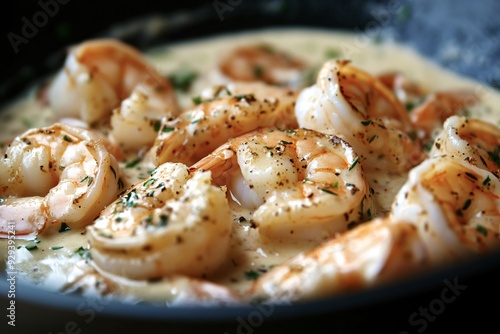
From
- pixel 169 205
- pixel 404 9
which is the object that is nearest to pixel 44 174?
pixel 169 205

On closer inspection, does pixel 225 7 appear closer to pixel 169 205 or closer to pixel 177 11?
pixel 177 11

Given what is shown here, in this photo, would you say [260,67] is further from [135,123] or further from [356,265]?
[356,265]

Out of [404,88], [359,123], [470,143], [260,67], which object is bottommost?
[404,88]

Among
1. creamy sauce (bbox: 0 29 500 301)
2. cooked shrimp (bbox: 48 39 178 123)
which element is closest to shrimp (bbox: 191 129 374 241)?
creamy sauce (bbox: 0 29 500 301)

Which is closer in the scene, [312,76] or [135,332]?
[135,332]

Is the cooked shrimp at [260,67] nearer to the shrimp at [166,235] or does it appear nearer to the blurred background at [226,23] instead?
the blurred background at [226,23]

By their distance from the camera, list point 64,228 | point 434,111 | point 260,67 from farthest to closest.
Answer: point 260,67 → point 434,111 → point 64,228

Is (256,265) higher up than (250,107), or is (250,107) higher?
(250,107)

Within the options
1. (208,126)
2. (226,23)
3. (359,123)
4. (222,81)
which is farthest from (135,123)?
(226,23)

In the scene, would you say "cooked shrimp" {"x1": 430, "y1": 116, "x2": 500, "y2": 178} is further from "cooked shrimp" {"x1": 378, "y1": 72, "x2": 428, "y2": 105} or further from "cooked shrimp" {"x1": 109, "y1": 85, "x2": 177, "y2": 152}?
"cooked shrimp" {"x1": 109, "y1": 85, "x2": 177, "y2": 152}
